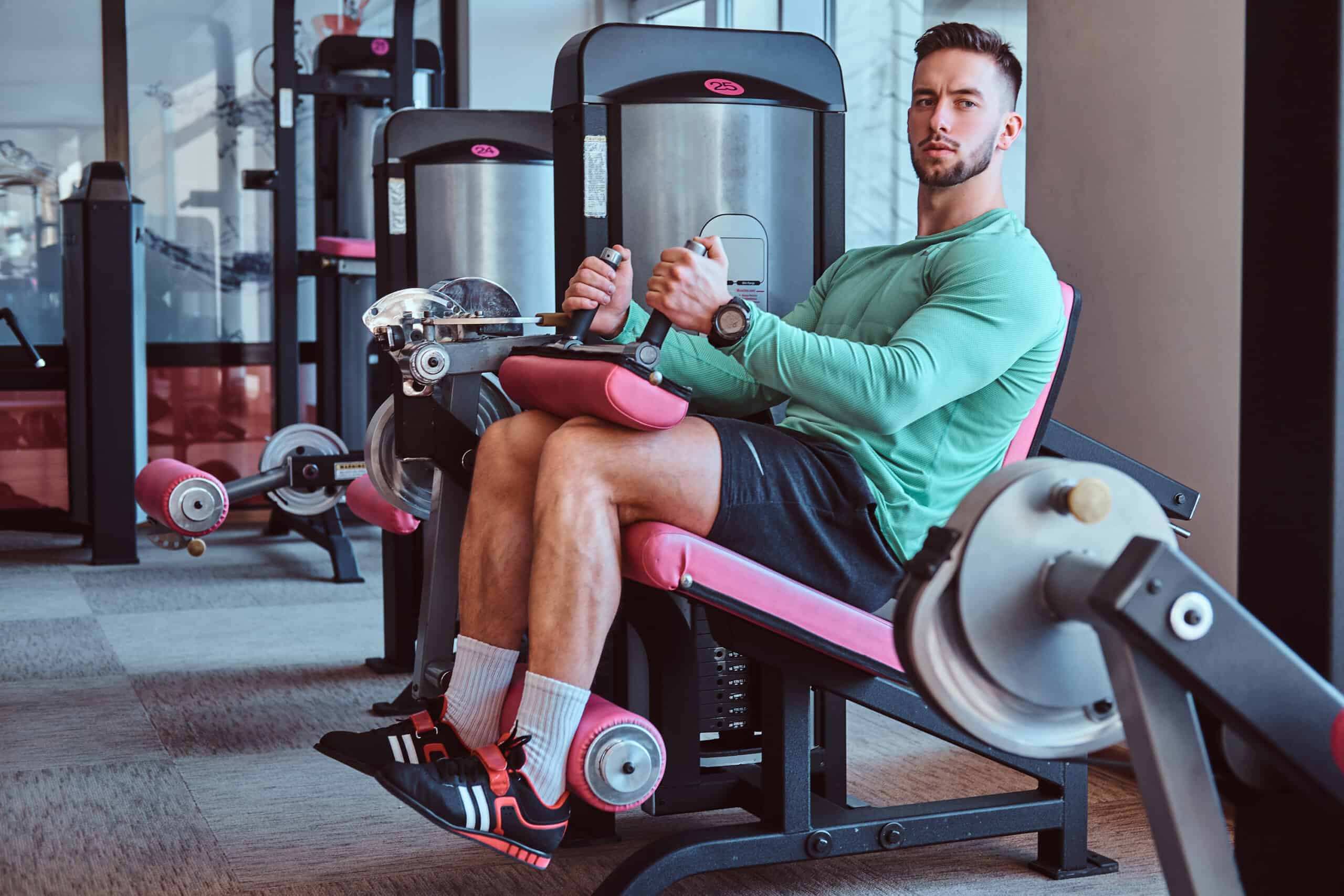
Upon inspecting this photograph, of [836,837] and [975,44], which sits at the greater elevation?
[975,44]

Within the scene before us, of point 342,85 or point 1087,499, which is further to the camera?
point 342,85

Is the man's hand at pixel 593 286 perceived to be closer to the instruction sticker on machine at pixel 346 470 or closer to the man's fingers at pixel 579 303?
the man's fingers at pixel 579 303

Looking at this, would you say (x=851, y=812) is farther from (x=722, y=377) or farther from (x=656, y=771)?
(x=722, y=377)

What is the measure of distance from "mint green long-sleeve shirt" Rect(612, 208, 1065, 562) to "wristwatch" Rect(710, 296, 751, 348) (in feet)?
0.04

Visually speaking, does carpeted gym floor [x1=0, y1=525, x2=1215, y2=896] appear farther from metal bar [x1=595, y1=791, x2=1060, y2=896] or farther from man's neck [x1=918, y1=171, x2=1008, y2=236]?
man's neck [x1=918, y1=171, x2=1008, y2=236]

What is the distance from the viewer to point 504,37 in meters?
6.07

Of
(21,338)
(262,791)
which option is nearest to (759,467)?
(262,791)

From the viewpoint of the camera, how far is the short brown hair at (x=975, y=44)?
75.1 inches

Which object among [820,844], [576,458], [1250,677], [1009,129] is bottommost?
[820,844]

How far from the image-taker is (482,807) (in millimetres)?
1498

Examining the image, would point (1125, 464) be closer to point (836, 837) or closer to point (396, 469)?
point (836, 837)

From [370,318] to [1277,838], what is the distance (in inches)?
51.8

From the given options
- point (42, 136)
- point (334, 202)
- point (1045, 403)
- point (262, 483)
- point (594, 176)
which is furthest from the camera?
point (42, 136)

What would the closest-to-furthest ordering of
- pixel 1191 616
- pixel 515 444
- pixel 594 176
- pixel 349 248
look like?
pixel 1191 616 < pixel 515 444 < pixel 594 176 < pixel 349 248
